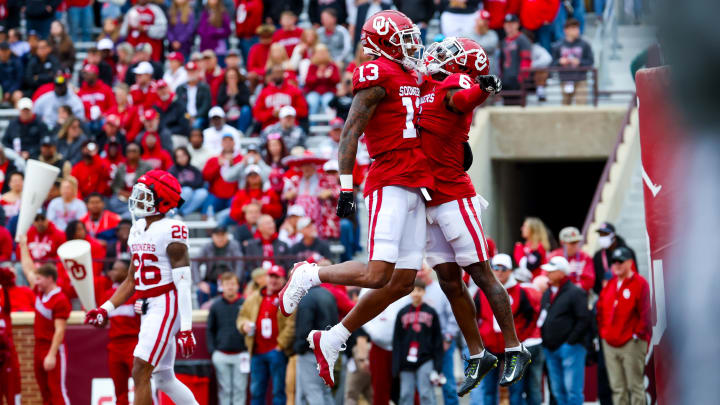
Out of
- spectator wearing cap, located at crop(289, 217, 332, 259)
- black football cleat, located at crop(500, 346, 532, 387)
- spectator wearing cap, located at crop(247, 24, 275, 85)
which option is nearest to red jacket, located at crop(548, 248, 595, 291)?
spectator wearing cap, located at crop(289, 217, 332, 259)

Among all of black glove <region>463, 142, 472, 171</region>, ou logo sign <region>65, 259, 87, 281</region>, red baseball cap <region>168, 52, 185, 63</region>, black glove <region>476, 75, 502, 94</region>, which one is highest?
red baseball cap <region>168, 52, 185, 63</region>

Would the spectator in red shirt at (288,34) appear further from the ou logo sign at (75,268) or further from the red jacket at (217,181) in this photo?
the ou logo sign at (75,268)

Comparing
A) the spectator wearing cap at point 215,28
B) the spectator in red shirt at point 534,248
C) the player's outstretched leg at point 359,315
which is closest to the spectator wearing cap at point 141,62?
the spectator wearing cap at point 215,28

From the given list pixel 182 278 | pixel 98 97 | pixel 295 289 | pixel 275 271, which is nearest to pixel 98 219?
pixel 275 271

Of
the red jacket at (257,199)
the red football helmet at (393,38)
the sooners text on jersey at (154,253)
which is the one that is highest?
the red football helmet at (393,38)

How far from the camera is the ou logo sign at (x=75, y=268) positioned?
441 inches

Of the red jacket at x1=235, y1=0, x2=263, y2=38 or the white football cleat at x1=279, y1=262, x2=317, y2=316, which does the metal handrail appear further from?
the white football cleat at x1=279, y1=262, x2=317, y2=316

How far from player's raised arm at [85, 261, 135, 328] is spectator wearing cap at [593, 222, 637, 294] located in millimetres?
5677

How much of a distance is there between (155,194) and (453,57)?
3123 millimetres

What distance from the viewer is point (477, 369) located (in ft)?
22.6

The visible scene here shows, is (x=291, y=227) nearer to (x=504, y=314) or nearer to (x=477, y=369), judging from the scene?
(x=477, y=369)

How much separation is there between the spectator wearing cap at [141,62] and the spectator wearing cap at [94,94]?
1.33 ft

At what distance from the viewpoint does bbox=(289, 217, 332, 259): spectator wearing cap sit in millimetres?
13094

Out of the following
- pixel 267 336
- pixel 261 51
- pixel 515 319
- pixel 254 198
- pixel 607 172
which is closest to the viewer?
pixel 515 319
